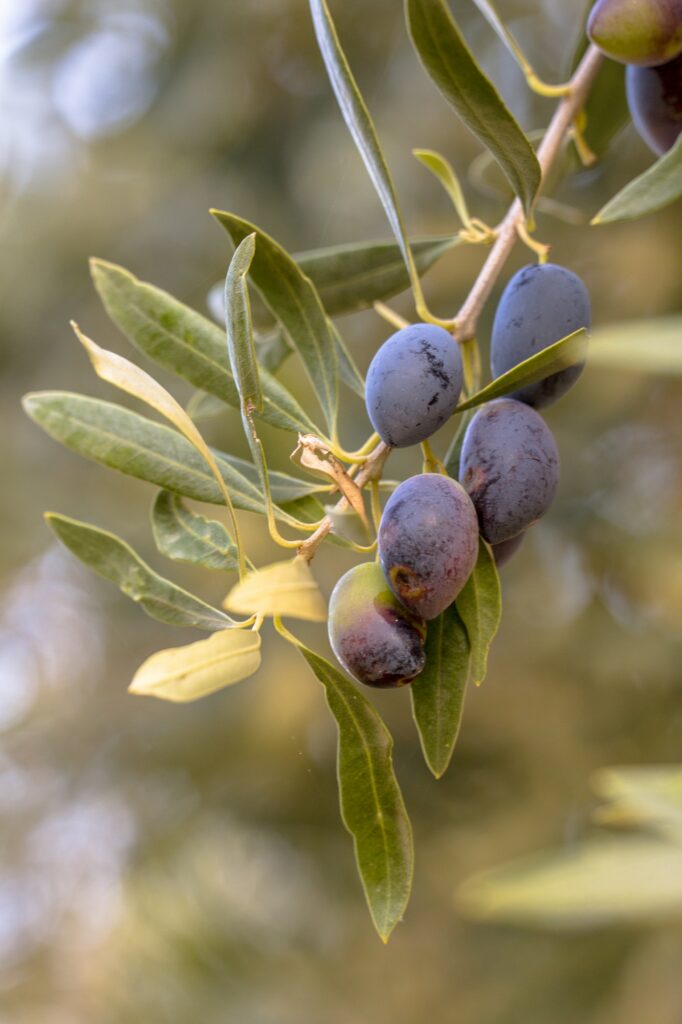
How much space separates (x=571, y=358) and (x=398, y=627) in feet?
0.44

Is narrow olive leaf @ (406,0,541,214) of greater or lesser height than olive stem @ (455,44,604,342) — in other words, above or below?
above

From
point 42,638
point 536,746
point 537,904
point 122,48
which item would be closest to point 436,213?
point 122,48

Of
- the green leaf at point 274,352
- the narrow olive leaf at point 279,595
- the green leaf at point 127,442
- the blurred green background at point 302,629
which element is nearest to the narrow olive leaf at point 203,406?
the green leaf at point 274,352

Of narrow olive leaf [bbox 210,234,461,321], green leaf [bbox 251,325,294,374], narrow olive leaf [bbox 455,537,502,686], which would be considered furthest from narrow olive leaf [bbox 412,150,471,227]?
narrow olive leaf [bbox 455,537,502,686]

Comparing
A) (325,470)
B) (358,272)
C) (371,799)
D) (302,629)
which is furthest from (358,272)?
(302,629)

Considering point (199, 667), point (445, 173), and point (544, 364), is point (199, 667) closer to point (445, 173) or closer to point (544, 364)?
point (544, 364)

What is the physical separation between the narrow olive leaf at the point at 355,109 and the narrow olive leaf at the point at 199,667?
0.68ft

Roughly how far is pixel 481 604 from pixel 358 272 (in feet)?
0.92

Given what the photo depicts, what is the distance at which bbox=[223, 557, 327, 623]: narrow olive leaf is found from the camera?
0.38 metres

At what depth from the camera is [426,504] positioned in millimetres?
409

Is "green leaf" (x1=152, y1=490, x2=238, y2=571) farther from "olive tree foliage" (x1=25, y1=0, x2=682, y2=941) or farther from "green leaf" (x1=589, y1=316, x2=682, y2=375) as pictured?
"green leaf" (x1=589, y1=316, x2=682, y2=375)

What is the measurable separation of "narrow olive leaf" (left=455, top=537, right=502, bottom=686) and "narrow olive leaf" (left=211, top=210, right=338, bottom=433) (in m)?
0.11

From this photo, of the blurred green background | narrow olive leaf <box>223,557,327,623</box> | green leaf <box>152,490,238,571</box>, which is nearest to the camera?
narrow olive leaf <box>223,557,327,623</box>

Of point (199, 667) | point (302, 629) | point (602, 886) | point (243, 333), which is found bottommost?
point (302, 629)
